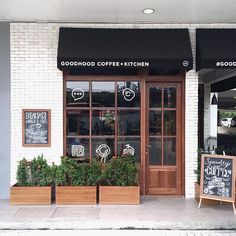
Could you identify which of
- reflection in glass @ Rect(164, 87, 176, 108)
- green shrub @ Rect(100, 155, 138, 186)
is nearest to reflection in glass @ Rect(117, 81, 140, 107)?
reflection in glass @ Rect(164, 87, 176, 108)

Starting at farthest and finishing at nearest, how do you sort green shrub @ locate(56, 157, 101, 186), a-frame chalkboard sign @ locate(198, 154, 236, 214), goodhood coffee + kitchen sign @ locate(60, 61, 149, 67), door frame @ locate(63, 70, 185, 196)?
door frame @ locate(63, 70, 185, 196), green shrub @ locate(56, 157, 101, 186), goodhood coffee + kitchen sign @ locate(60, 61, 149, 67), a-frame chalkboard sign @ locate(198, 154, 236, 214)

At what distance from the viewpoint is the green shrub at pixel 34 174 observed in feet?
25.2

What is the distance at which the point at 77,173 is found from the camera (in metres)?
7.59

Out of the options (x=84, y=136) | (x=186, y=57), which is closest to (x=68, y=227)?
(x=84, y=136)

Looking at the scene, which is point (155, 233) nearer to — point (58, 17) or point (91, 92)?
point (91, 92)

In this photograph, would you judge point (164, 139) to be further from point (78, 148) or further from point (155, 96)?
point (78, 148)

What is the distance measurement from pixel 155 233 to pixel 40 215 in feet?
7.04

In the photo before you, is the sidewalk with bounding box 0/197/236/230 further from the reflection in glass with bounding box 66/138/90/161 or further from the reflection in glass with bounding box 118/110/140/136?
the reflection in glass with bounding box 118/110/140/136

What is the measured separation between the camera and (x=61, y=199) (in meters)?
7.50

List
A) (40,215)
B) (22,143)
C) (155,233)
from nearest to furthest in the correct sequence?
(155,233), (40,215), (22,143)

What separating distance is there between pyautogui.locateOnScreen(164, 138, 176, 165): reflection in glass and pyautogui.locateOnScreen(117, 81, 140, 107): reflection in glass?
1.08 meters

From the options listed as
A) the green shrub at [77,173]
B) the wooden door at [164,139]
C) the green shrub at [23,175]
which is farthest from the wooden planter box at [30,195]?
the wooden door at [164,139]

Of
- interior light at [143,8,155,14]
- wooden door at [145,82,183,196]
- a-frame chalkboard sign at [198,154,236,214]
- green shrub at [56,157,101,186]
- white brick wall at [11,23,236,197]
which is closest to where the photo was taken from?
a-frame chalkboard sign at [198,154,236,214]

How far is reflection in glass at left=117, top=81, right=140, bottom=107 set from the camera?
325 inches
